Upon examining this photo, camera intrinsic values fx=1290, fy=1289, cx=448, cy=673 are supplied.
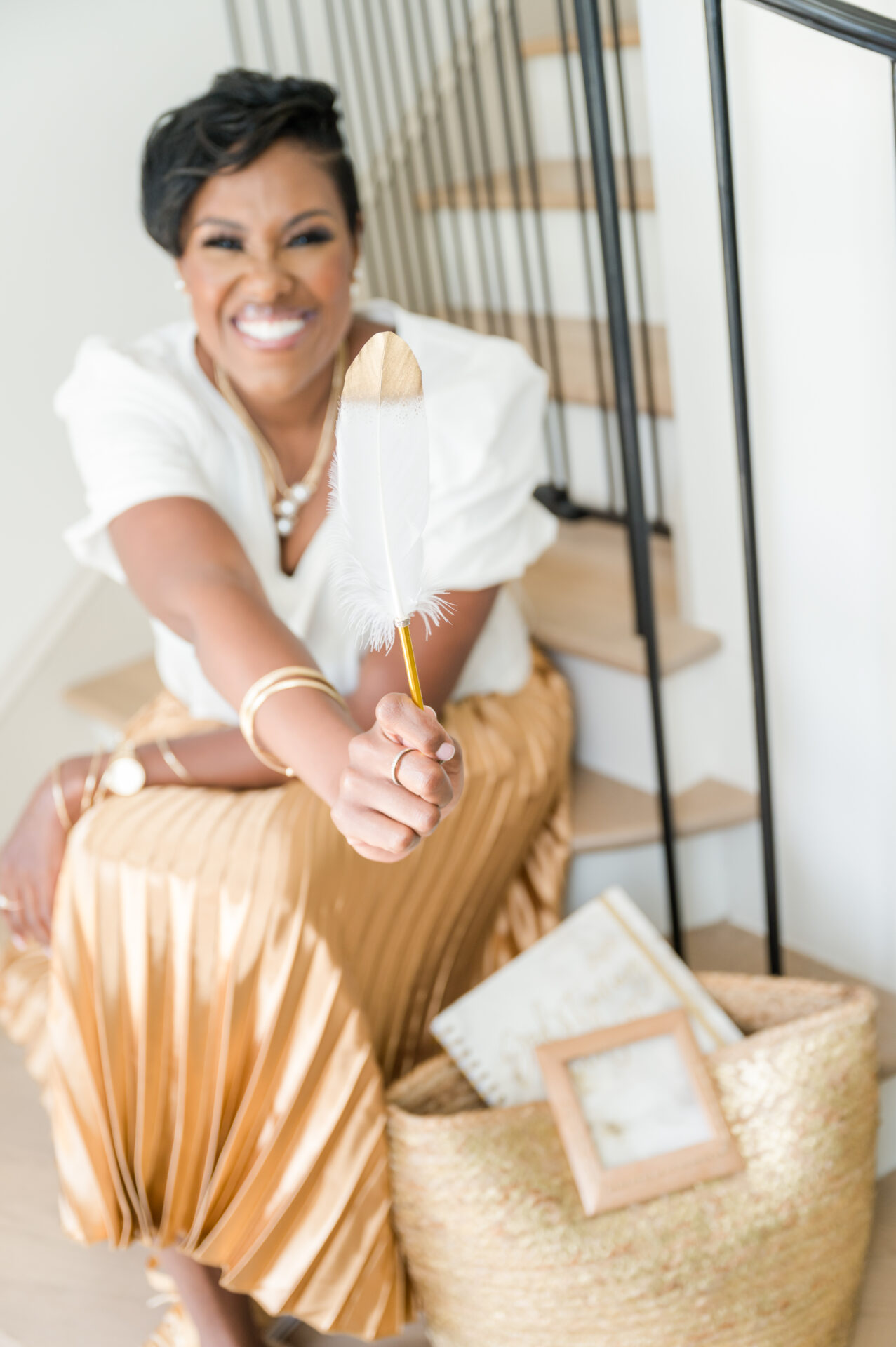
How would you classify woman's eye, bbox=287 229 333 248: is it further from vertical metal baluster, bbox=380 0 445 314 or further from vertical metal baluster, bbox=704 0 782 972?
vertical metal baluster, bbox=380 0 445 314

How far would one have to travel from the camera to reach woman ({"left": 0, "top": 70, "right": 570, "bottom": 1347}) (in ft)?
4.18

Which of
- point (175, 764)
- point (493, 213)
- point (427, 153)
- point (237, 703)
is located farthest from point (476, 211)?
point (237, 703)

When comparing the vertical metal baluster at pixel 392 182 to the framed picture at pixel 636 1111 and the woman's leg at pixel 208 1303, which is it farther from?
the woman's leg at pixel 208 1303

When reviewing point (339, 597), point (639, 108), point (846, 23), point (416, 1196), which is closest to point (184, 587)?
point (339, 597)

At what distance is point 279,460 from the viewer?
1.58 meters

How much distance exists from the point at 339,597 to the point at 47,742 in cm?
98

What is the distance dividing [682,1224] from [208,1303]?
0.52 m

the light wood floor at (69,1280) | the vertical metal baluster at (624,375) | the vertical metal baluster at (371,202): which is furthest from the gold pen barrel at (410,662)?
the vertical metal baluster at (371,202)

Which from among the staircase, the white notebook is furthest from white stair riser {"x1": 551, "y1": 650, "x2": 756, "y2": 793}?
the white notebook

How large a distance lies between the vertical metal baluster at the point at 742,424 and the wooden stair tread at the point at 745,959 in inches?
4.2

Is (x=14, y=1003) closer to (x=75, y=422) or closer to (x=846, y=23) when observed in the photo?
(x=75, y=422)

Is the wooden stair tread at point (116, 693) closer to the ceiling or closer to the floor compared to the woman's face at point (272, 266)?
closer to the floor

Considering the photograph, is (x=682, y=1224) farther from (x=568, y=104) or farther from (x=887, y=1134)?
(x=568, y=104)

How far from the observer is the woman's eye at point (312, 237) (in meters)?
1.40
